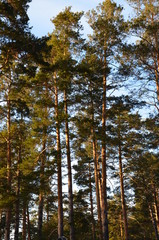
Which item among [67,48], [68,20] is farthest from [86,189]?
[68,20]

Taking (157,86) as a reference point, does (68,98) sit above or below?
above

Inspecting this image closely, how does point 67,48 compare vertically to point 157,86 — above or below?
above

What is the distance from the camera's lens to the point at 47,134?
15.8m

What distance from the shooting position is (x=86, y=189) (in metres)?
24.6

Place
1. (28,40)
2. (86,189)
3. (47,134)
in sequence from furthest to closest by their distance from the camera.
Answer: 1. (86,189)
2. (47,134)
3. (28,40)

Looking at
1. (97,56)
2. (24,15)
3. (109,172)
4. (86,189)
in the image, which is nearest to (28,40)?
(24,15)

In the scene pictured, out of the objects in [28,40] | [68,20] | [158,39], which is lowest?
[28,40]

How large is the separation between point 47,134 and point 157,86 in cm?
742

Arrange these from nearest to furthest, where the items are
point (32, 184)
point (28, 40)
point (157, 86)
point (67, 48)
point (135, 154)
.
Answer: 1. point (28, 40)
2. point (157, 86)
3. point (32, 184)
4. point (67, 48)
5. point (135, 154)

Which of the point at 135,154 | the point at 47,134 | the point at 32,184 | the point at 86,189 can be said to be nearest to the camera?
the point at 32,184

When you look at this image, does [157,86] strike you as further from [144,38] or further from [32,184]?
[32,184]

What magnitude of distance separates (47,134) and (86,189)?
11.1 meters

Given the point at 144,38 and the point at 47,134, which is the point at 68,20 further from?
the point at 47,134

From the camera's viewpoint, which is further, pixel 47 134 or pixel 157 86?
pixel 47 134
